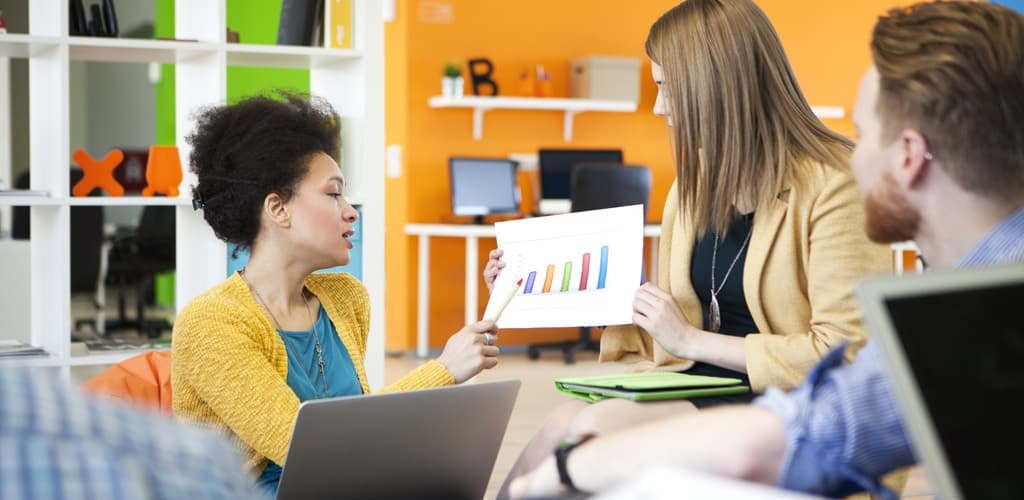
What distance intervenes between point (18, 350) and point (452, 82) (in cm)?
395

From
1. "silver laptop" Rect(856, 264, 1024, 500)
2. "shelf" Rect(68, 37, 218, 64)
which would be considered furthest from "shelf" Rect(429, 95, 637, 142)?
"silver laptop" Rect(856, 264, 1024, 500)

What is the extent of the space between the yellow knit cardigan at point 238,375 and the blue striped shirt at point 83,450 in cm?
110

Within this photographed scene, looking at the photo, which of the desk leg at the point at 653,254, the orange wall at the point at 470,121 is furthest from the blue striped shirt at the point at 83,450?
the desk leg at the point at 653,254


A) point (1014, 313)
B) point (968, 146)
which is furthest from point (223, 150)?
point (1014, 313)

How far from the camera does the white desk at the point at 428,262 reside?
21.6ft

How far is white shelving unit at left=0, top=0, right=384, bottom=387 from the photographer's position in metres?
3.27

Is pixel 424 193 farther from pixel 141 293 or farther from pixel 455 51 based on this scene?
pixel 141 293

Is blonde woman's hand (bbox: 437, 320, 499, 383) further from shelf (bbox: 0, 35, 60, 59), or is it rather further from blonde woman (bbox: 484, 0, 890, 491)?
shelf (bbox: 0, 35, 60, 59)

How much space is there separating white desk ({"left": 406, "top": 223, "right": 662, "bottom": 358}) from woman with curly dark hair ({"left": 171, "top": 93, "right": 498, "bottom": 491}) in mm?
4279

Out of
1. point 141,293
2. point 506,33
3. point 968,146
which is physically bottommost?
point 141,293

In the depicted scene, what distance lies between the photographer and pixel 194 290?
3.50 metres

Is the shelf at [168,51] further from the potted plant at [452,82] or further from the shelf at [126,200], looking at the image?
the potted plant at [452,82]

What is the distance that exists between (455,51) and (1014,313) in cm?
645

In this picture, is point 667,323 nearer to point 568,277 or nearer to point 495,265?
point 568,277
